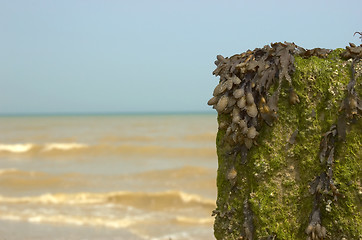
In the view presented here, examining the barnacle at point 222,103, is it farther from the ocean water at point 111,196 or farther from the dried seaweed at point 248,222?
the ocean water at point 111,196

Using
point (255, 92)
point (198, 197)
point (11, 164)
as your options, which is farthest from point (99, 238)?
point (11, 164)

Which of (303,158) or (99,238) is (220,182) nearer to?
(303,158)

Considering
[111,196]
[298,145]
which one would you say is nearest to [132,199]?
[111,196]

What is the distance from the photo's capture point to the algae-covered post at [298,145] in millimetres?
2469

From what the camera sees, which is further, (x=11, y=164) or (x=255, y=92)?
(x=11, y=164)

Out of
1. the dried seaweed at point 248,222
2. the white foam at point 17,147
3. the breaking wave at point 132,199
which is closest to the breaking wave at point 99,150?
the white foam at point 17,147

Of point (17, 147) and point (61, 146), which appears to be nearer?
point (61, 146)

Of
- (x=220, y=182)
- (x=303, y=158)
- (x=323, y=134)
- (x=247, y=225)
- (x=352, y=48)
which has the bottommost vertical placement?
(x=247, y=225)

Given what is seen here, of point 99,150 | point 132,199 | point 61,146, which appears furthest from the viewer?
point 61,146

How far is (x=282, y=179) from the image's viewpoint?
2.54 m

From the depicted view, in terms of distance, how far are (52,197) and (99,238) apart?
358 centimetres

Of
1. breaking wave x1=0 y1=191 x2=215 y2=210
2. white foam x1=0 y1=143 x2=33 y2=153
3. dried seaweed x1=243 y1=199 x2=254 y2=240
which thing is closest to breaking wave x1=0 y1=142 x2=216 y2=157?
white foam x1=0 y1=143 x2=33 y2=153

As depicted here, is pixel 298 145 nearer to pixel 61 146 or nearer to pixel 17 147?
pixel 61 146

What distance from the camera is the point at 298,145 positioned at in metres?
2.52
